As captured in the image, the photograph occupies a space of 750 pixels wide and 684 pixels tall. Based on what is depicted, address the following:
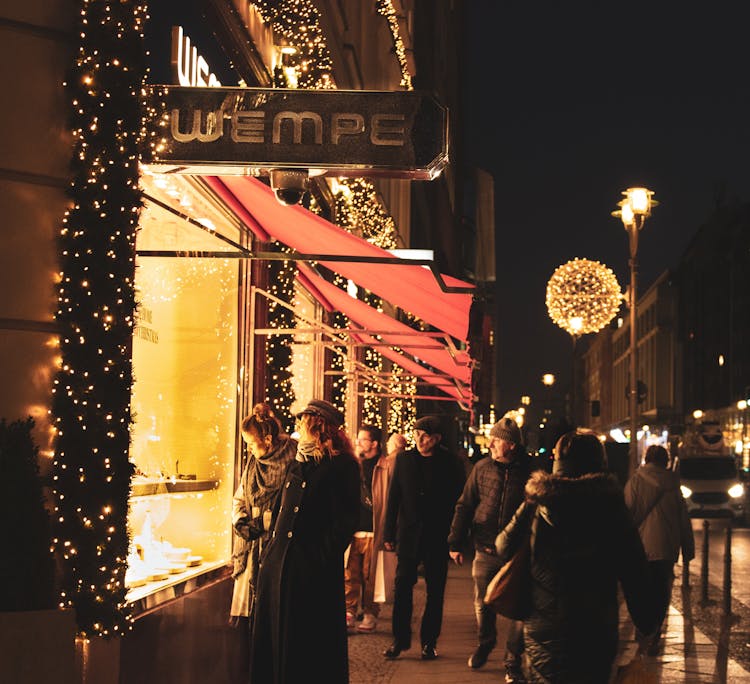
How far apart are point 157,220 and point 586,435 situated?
436 cm

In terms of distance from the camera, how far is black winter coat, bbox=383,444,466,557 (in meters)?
11.0

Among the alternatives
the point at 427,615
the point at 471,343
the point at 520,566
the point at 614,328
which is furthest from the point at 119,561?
the point at 614,328

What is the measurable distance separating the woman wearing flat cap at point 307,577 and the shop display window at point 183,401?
193cm

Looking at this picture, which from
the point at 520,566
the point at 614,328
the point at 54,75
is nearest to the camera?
the point at 520,566

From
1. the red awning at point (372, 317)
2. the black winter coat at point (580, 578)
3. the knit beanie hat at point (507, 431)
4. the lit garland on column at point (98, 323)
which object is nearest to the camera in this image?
the black winter coat at point (580, 578)

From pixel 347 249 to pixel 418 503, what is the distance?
2.54 meters

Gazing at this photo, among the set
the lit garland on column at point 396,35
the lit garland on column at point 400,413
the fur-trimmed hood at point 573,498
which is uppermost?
the lit garland on column at point 396,35

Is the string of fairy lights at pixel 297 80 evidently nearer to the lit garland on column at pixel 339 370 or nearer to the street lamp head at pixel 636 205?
the lit garland on column at pixel 339 370

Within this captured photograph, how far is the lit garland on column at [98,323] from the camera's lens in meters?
6.25

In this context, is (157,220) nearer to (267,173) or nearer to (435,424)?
(267,173)

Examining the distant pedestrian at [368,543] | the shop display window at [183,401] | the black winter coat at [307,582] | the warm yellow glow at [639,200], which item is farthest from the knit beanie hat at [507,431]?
the warm yellow glow at [639,200]

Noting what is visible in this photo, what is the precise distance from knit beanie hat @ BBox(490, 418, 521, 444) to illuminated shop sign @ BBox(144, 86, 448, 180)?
3.71 metres

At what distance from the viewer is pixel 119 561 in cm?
644

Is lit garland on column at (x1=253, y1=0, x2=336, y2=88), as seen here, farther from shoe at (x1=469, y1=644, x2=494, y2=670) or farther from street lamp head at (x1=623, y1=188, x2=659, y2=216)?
street lamp head at (x1=623, y1=188, x2=659, y2=216)
